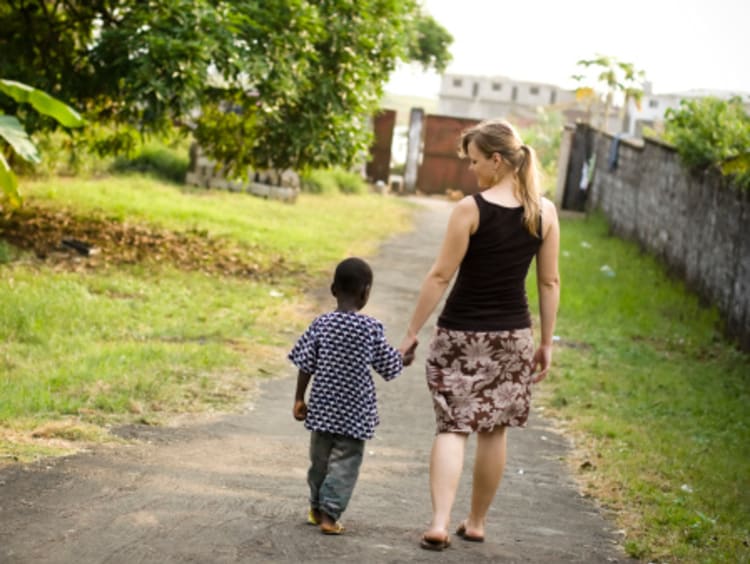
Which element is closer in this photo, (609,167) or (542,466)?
(542,466)

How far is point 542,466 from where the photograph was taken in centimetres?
780

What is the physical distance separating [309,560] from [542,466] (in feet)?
10.4

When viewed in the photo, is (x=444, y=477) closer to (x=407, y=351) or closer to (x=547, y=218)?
(x=407, y=351)

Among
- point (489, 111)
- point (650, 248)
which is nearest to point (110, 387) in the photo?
point (650, 248)

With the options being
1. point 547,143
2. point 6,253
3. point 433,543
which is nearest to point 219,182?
point 6,253

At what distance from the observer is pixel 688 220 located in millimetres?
16078

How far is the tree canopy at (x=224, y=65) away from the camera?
13125 millimetres

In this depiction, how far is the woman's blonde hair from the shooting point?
5.43 meters

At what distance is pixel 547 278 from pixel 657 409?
4.33 m

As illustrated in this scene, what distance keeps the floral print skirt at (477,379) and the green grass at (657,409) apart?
1.06m

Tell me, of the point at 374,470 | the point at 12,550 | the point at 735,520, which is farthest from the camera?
the point at 374,470

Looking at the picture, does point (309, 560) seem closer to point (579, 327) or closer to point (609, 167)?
point (579, 327)

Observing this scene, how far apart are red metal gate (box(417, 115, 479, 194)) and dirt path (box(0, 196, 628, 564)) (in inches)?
1005

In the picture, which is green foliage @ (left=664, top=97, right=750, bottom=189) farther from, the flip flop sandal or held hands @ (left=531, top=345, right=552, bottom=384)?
the flip flop sandal
